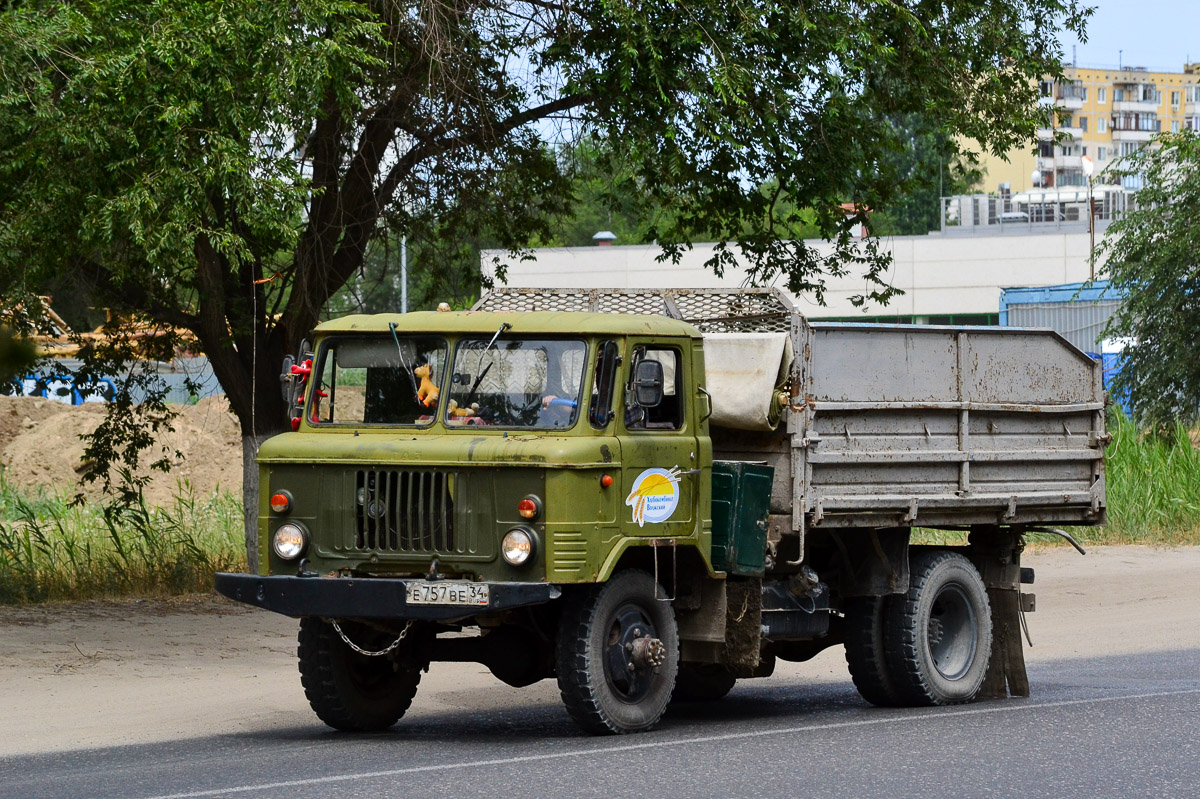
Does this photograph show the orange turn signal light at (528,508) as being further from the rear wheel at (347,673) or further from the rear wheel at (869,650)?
the rear wheel at (869,650)

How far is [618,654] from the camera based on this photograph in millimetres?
9875

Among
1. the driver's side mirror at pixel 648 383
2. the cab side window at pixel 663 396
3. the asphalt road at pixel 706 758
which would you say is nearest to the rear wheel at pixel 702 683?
the asphalt road at pixel 706 758

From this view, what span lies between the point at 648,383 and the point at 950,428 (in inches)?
112

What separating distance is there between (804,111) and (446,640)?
7336mm

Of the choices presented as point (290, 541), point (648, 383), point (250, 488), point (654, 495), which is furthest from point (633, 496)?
point (250, 488)

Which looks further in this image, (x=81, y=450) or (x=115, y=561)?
(x=81, y=450)

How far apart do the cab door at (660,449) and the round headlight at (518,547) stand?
659mm

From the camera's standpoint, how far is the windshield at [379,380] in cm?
1009

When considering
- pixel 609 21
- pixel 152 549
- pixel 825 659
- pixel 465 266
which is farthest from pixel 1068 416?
pixel 152 549

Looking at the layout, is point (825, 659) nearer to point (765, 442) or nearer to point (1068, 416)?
point (1068, 416)

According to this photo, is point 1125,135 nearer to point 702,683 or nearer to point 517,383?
point 702,683

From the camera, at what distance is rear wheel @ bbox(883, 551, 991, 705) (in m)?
11.7

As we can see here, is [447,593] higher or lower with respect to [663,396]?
lower

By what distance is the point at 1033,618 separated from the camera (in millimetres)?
18281
